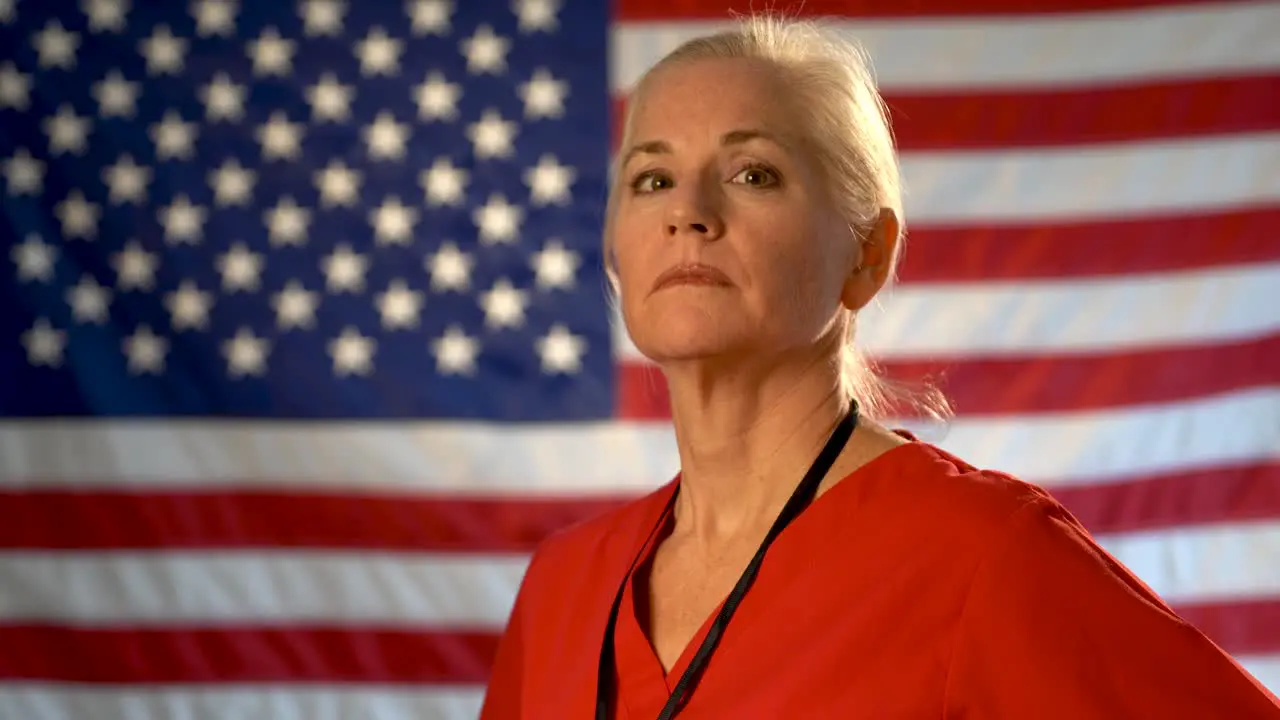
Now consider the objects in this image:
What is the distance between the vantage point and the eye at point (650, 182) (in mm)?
1250

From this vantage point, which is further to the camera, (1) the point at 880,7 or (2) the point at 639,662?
(1) the point at 880,7

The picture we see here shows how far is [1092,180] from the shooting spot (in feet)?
8.05

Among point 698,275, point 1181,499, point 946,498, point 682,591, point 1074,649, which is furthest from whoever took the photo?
point 1181,499

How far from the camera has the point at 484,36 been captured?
8.38ft

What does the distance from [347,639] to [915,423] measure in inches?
45.0

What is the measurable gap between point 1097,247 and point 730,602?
5.11 ft

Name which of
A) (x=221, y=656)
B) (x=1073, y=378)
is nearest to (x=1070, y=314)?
(x=1073, y=378)

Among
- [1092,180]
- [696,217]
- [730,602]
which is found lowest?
[730,602]

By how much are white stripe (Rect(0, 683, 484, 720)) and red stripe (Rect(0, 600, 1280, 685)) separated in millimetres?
20

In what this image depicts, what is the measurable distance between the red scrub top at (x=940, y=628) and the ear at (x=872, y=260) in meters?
0.19

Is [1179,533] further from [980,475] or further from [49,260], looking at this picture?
[49,260]

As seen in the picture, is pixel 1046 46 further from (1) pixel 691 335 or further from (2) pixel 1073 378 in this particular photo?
(1) pixel 691 335

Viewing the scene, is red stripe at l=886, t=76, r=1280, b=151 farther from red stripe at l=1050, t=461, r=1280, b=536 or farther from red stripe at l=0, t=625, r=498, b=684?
red stripe at l=0, t=625, r=498, b=684

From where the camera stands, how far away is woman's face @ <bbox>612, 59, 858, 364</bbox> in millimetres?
1172
